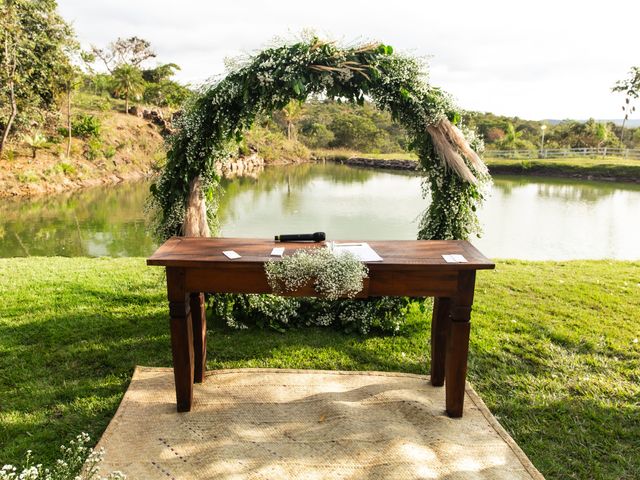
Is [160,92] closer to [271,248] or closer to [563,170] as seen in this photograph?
[563,170]

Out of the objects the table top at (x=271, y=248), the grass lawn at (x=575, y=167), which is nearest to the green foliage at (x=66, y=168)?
the grass lawn at (x=575, y=167)

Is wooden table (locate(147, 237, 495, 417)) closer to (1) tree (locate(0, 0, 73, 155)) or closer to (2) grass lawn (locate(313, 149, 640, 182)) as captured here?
(1) tree (locate(0, 0, 73, 155))

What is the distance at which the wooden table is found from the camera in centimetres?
286

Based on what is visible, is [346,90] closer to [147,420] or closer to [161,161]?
[161,161]

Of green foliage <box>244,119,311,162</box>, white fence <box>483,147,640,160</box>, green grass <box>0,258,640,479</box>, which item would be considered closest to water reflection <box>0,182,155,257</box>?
green grass <box>0,258,640,479</box>

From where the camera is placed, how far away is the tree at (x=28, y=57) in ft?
50.3

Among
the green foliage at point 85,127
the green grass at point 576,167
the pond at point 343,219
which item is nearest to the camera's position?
the pond at point 343,219

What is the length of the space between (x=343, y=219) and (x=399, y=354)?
9.18 metres

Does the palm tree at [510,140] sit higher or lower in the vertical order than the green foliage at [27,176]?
higher

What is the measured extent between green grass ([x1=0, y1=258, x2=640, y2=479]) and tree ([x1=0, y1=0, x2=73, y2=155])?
42.1ft

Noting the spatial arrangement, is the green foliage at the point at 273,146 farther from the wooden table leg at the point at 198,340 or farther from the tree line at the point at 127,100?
the wooden table leg at the point at 198,340

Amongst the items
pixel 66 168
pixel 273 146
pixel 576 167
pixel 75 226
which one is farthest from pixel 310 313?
pixel 273 146

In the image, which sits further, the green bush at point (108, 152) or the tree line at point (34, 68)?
the green bush at point (108, 152)

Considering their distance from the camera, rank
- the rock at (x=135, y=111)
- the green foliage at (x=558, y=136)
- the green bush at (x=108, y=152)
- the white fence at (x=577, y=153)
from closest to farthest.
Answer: the green bush at (x=108, y=152), the white fence at (x=577, y=153), the rock at (x=135, y=111), the green foliage at (x=558, y=136)
